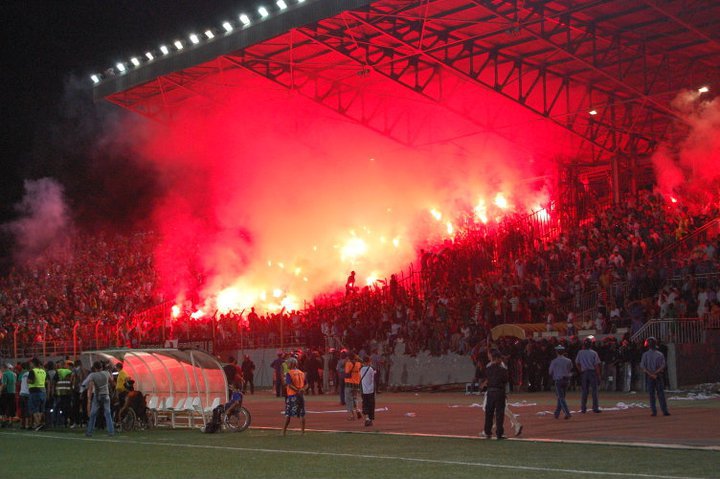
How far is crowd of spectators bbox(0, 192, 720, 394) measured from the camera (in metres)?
27.9

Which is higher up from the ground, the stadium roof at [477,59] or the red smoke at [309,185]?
the stadium roof at [477,59]

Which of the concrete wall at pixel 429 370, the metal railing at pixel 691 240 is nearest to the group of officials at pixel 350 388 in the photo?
the concrete wall at pixel 429 370

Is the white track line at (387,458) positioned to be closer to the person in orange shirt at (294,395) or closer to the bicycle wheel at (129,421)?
the bicycle wheel at (129,421)

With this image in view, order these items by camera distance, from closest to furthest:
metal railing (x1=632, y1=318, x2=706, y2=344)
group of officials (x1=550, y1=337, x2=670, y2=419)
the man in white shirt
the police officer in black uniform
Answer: the police officer in black uniform
group of officials (x1=550, y1=337, x2=670, y2=419)
the man in white shirt
metal railing (x1=632, y1=318, x2=706, y2=344)

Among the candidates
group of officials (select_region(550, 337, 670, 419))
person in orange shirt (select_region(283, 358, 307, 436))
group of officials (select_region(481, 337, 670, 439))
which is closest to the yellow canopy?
group of officials (select_region(481, 337, 670, 439))

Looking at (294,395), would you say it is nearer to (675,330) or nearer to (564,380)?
(564,380)

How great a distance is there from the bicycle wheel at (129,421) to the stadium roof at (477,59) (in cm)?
1417

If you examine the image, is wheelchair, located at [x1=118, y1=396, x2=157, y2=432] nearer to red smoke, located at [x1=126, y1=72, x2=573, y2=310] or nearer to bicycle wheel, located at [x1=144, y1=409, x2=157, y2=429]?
bicycle wheel, located at [x1=144, y1=409, x2=157, y2=429]

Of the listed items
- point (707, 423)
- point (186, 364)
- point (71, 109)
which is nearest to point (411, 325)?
point (186, 364)

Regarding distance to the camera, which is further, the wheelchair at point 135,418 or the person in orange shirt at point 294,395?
the wheelchair at point 135,418

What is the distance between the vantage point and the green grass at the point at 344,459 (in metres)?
11.5

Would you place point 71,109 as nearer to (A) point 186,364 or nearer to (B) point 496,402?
(A) point 186,364

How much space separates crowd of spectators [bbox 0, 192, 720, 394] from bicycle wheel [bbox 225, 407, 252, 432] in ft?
33.5

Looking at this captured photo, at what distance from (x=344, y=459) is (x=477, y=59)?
75.9 feet
